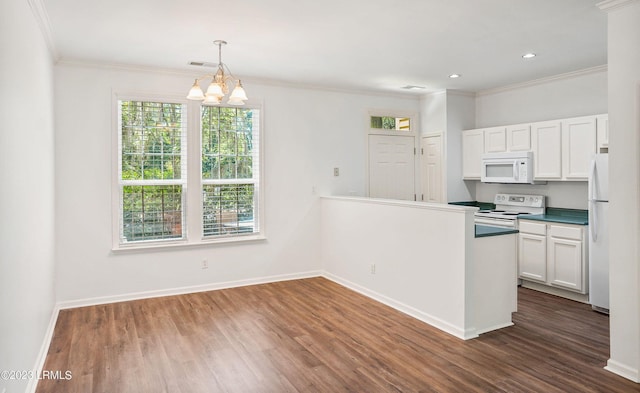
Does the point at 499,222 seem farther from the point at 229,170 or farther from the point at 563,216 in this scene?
the point at 229,170

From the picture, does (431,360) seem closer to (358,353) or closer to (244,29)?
(358,353)

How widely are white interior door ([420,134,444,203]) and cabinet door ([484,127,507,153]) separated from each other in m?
0.66

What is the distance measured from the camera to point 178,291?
5.03 m

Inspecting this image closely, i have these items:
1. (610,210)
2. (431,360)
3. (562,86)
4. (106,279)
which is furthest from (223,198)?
(562,86)

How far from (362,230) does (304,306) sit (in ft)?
3.69

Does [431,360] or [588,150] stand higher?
[588,150]

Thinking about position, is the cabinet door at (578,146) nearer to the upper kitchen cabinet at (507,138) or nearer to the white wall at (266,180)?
the upper kitchen cabinet at (507,138)

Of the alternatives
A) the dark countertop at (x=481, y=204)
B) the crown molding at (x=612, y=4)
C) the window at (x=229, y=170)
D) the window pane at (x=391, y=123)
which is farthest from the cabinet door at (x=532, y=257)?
the window at (x=229, y=170)

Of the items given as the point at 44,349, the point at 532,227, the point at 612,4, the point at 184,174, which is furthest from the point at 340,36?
the point at 44,349

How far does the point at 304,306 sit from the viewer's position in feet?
14.8

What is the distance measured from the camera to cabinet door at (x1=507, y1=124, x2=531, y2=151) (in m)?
5.43

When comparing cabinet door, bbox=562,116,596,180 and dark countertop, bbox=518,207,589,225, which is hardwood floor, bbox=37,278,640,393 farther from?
cabinet door, bbox=562,116,596,180

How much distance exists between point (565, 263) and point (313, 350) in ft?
10.1

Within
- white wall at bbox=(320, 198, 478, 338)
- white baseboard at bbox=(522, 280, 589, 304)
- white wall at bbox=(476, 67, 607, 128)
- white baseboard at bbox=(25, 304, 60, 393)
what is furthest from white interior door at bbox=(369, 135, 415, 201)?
white baseboard at bbox=(25, 304, 60, 393)
